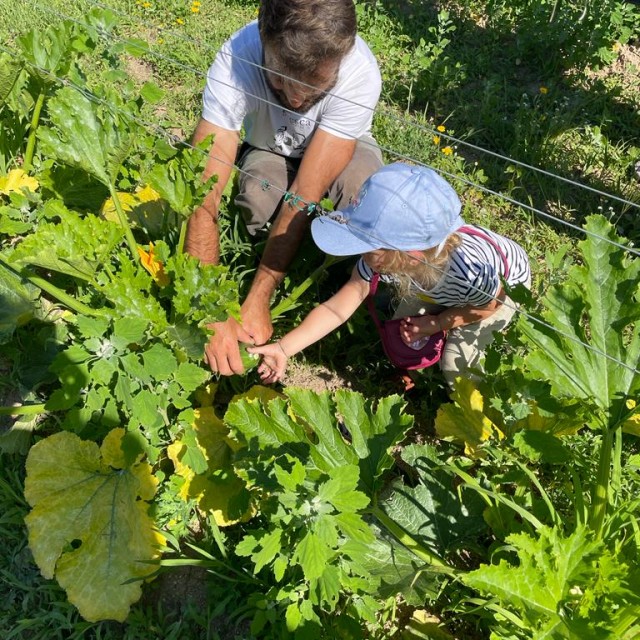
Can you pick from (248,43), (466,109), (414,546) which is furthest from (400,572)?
(466,109)

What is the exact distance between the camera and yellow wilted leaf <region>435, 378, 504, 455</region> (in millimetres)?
2258

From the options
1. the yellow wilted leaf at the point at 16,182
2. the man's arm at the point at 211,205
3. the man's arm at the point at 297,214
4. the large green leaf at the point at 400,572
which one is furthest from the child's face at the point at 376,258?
the yellow wilted leaf at the point at 16,182

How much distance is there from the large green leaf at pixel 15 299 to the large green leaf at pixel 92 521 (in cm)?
44

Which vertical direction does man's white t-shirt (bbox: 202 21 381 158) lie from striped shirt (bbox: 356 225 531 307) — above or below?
above

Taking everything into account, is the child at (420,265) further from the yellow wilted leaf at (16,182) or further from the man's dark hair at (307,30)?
the yellow wilted leaf at (16,182)

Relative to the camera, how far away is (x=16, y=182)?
2.74 meters

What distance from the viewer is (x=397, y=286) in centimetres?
231

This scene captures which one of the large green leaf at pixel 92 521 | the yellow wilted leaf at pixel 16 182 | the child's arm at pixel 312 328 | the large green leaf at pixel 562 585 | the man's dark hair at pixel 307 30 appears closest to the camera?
the large green leaf at pixel 562 585

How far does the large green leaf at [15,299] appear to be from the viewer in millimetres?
2250

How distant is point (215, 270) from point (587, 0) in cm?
336

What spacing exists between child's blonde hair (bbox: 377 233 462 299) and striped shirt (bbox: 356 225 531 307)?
2cm

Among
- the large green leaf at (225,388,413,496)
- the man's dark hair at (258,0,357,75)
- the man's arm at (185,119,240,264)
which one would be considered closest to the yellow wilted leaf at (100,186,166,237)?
the man's arm at (185,119,240,264)

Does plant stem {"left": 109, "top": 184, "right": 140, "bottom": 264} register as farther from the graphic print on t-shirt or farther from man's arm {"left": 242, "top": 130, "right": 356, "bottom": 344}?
the graphic print on t-shirt

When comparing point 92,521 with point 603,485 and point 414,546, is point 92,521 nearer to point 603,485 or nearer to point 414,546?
point 414,546
